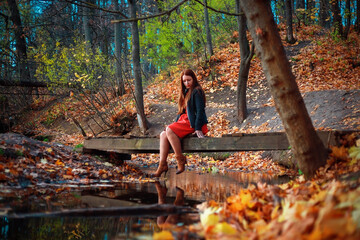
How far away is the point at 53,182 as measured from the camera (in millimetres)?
5152

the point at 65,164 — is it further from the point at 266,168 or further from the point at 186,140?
the point at 266,168

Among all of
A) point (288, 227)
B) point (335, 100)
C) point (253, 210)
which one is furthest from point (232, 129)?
point (288, 227)

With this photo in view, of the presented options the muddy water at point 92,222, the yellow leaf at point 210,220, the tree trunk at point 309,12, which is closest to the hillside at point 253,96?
the tree trunk at point 309,12

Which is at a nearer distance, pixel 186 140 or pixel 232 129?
pixel 186 140

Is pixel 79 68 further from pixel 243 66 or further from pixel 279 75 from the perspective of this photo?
pixel 279 75

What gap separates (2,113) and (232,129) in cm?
931

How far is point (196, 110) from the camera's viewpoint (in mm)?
6215

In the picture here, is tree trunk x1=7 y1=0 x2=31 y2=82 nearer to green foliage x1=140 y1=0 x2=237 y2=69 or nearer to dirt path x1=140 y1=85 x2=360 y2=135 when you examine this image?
green foliage x1=140 y1=0 x2=237 y2=69

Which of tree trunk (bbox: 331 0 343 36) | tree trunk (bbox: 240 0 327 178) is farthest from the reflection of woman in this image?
tree trunk (bbox: 331 0 343 36)

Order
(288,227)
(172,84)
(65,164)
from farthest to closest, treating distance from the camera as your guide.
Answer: (172,84), (65,164), (288,227)

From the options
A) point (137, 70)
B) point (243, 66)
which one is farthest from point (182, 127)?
point (137, 70)

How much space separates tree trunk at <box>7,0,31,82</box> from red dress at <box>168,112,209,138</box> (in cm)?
1335

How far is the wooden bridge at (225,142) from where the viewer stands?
206 inches

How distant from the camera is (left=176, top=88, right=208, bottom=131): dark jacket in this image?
610 cm
